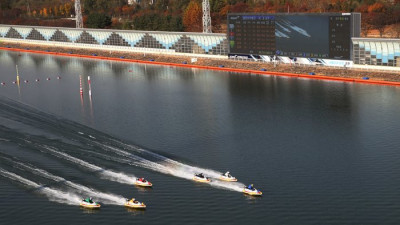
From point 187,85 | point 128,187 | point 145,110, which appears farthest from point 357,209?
point 187,85

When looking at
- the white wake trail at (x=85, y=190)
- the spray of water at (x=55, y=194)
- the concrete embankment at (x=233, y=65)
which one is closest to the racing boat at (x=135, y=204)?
the white wake trail at (x=85, y=190)

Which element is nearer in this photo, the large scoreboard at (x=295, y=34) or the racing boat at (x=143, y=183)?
the racing boat at (x=143, y=183)

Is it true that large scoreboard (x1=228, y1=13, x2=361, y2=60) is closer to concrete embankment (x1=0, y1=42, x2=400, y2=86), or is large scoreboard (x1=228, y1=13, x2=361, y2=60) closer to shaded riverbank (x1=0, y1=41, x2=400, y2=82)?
shaded riverbank (x1=0, y1=41, x2=400, y2=82)

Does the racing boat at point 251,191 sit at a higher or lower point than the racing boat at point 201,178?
lower

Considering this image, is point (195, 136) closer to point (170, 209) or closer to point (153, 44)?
point (170, 209)

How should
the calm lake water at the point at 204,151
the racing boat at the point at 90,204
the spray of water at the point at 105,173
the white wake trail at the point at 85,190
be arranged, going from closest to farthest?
the calm lake water at the point at 204,151 → the racing boat at the point at 90,204 → the white wake trail at the point at 85,190 → the spray of water at the point at 105,173

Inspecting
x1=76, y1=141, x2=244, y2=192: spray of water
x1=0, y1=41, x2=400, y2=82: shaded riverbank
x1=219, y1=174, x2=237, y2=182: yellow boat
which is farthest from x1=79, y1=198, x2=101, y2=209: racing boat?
x1=0, y1=41, x2=400, y2=82: shaded riverbank

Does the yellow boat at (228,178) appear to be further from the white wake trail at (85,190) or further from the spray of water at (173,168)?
the white wake trail at (85,190)
